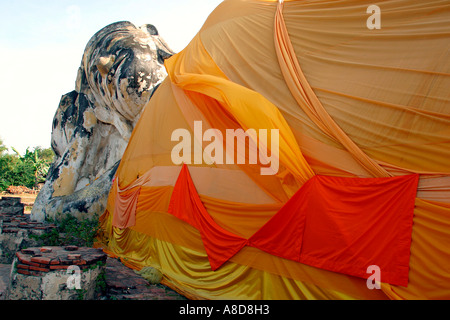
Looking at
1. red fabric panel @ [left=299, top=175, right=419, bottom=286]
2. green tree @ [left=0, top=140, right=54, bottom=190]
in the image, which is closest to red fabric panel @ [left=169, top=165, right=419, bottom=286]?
red fabric panel @ [left=299, top=175, right=419, bottom=286]

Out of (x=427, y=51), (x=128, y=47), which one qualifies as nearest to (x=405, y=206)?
(x=427, y=51)

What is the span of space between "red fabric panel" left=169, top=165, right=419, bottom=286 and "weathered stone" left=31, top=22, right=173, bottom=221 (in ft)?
17.9

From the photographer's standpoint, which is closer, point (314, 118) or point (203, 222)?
point (314, 118)

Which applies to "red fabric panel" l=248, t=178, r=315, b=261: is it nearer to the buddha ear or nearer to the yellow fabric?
the yellow fabric

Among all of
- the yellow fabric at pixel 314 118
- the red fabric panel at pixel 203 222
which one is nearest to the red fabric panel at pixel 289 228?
the yellow fabric at pixel 314 118

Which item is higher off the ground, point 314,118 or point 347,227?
point 314,118

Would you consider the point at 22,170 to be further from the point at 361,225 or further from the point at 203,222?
the point at 361,225

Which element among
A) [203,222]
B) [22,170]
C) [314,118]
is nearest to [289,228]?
[314,118]

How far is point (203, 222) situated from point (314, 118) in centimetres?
183

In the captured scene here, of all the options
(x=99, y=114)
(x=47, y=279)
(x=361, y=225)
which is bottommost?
(x=47, y=279)

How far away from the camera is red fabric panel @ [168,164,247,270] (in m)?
4.13

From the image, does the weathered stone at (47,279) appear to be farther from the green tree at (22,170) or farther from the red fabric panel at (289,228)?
the green tree at (22,170)

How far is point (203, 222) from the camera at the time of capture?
4480 mm

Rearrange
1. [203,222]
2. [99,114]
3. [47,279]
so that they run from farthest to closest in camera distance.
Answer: [99,114]
[203,222]
[47,279]
